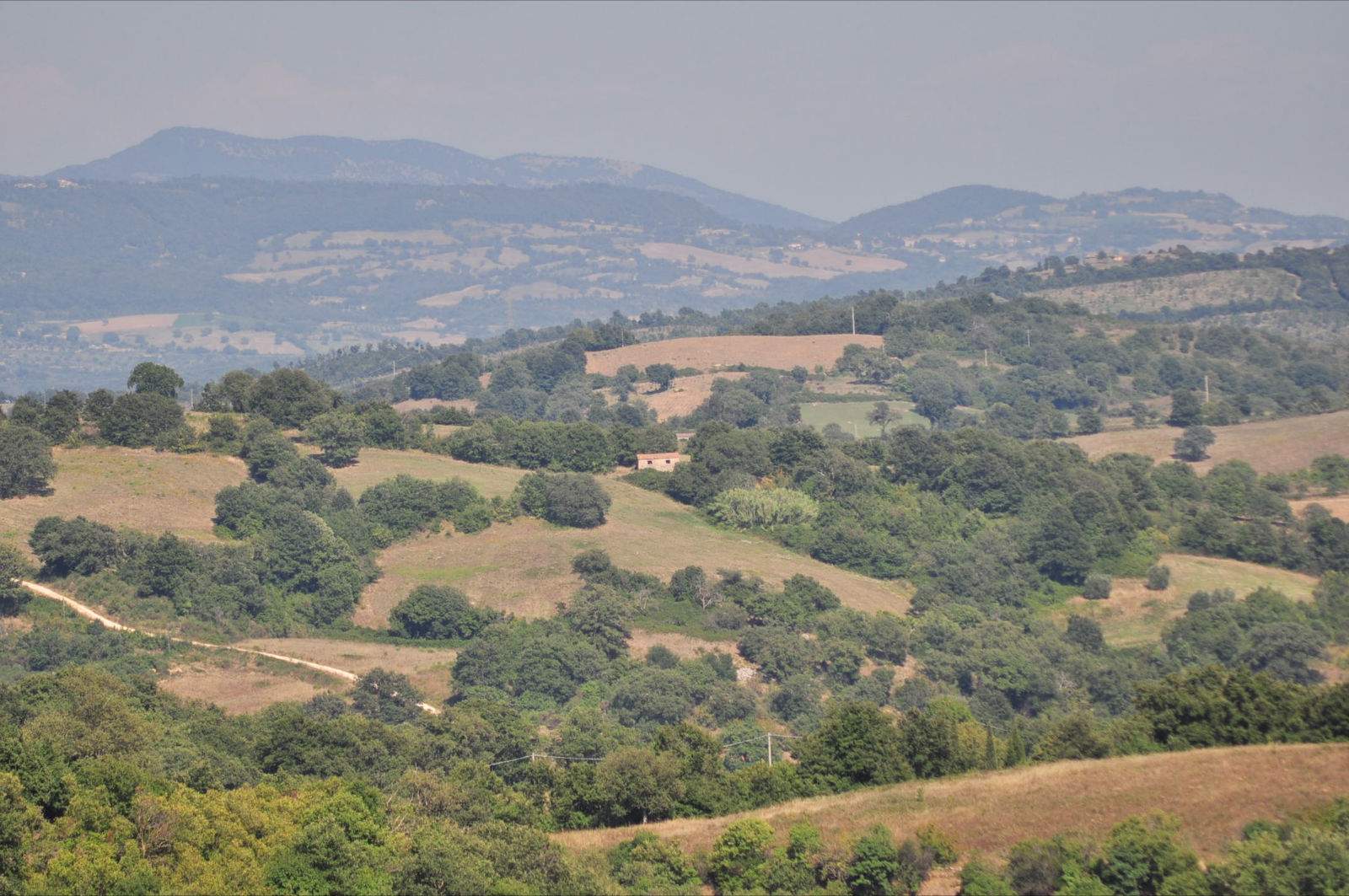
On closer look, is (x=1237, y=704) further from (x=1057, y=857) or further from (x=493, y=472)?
(x=493, y=472)

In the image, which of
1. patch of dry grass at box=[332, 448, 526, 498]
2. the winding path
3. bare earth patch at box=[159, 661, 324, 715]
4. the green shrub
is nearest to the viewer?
bare earth patch at box=[159, 661, 324, 715]

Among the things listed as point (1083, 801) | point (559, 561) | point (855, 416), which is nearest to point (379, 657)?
point (559, 561)

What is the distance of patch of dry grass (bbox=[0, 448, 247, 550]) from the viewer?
89.0 m

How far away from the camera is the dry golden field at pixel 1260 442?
136000 millimetres

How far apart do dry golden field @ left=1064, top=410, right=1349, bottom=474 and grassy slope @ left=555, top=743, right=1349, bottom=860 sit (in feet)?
306

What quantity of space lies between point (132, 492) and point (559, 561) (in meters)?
27.7

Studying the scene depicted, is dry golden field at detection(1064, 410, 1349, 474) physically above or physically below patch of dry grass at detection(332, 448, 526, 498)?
below

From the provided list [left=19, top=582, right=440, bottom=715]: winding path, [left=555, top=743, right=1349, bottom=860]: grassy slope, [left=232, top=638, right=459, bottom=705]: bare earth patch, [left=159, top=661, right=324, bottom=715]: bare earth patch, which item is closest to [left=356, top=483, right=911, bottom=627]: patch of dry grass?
[left=232, top=638, right=459, bottom=705]: bare earth patch

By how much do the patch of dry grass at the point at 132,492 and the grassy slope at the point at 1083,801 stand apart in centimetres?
5290

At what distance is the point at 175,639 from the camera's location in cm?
7975

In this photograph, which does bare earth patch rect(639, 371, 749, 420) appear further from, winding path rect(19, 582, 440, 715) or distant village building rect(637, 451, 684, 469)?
winding path rect(19, 582, 440, 715)

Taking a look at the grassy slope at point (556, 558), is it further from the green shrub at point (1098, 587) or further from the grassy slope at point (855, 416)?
the grassy slope at point (855, 416)

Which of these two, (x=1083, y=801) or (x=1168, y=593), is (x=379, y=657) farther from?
(x=1168, y=593)

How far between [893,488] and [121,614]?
57.9m
